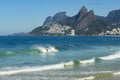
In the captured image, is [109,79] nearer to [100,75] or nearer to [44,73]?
[100,75]

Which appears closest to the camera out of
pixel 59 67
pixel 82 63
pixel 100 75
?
pixel 100 75

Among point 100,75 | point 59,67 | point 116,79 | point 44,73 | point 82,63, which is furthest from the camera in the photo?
point 82,63

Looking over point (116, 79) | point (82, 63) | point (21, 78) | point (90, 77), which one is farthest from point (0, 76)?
point (82, 63)

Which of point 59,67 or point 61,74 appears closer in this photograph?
point 61,74

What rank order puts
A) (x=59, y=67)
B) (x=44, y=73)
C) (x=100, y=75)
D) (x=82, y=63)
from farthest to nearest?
(x=82, y=63) < (x=59, y=67) < (x=44, y=73) < (x=100, y=75)

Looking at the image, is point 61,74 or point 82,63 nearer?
point 61,74

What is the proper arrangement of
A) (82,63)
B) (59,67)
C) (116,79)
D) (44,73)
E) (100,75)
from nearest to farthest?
(116,79)
(100,75)
(44,73)
(59,67)
(82,63)

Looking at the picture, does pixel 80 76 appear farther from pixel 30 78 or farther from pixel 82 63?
pixel 82 63

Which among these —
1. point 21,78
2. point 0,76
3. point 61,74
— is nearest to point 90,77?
point 61,74

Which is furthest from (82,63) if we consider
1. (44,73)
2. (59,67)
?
(44,73)
